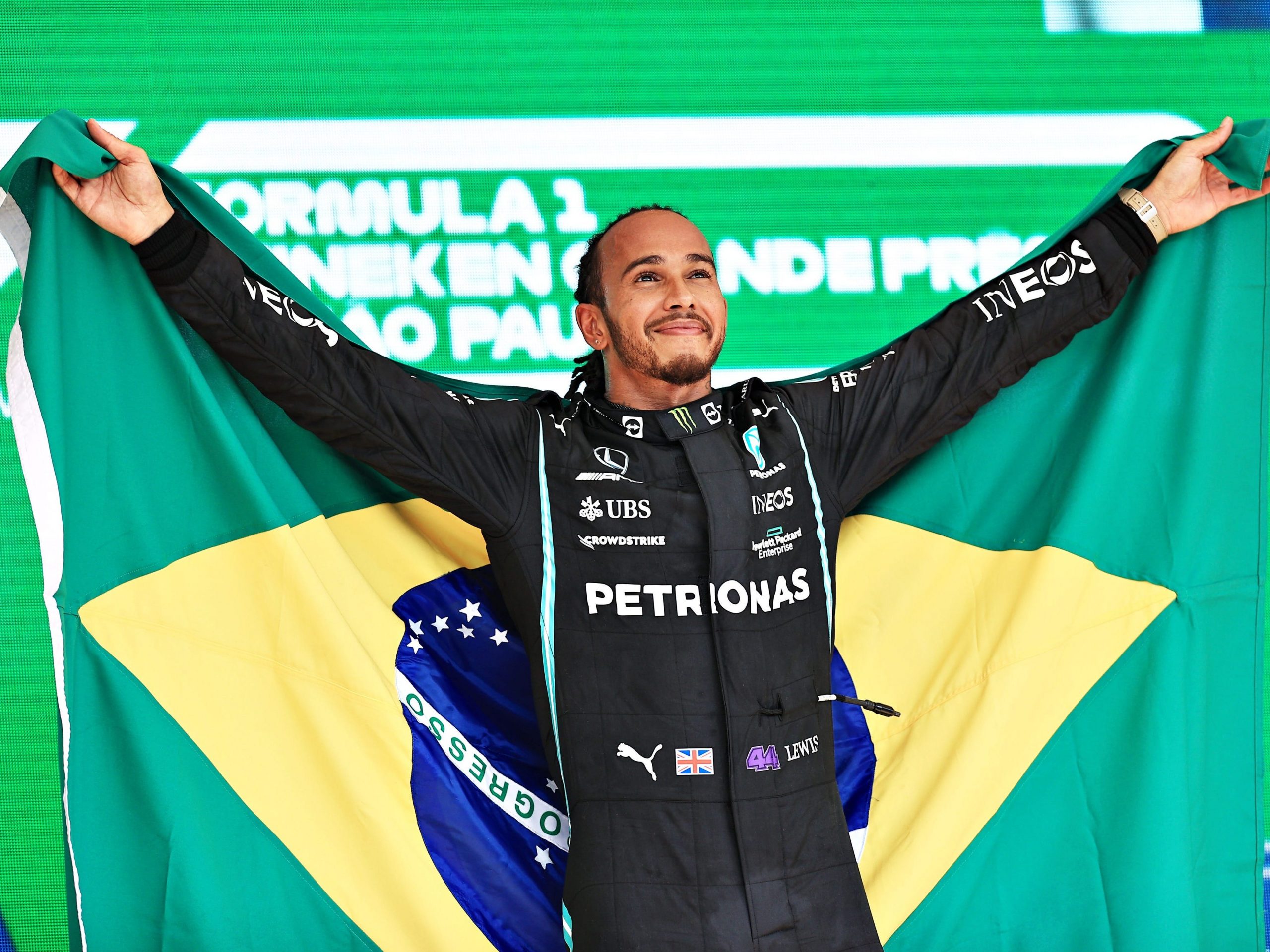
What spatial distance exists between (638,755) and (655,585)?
0.24 metres

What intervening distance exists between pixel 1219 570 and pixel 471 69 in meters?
1.85

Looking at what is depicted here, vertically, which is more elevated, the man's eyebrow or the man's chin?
the man's eyebrow

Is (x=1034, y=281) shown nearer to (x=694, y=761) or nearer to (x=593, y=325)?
(x=593, y=325)

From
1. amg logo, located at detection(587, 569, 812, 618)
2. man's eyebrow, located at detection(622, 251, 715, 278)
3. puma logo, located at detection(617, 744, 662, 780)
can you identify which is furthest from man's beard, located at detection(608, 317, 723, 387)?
puma logo, located at detection(617, 744, 662, 780)

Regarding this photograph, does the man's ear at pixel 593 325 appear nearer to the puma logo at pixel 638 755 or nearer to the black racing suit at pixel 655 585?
the black racing suit at pixel 655 585

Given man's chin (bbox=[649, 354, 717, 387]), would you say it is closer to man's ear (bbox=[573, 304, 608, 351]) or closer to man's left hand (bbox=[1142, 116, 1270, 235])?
man's ear (bbox=[573, 304, 608, 351])

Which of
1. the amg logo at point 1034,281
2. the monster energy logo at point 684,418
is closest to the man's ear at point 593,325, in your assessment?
the monster energy logo at point 684,418

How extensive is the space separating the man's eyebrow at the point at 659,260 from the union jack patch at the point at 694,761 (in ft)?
2.60

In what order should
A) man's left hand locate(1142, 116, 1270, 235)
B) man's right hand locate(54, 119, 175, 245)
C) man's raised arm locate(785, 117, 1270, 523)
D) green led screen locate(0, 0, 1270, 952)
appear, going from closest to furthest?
man's right hand locate(54, 119, 175, 245), man's raised arm locate(785, 117, 1270, 523), man's left hand locate(1142, 116, 1270, 235), green led screen locate(0, 0, 1270, 952)

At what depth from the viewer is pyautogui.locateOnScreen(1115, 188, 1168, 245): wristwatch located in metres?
2.20

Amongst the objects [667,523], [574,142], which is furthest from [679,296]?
[574,142]

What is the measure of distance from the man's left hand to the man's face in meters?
0.79

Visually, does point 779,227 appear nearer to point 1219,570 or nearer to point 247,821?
point 1219,570

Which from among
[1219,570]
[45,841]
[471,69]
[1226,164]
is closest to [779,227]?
[471,69]
